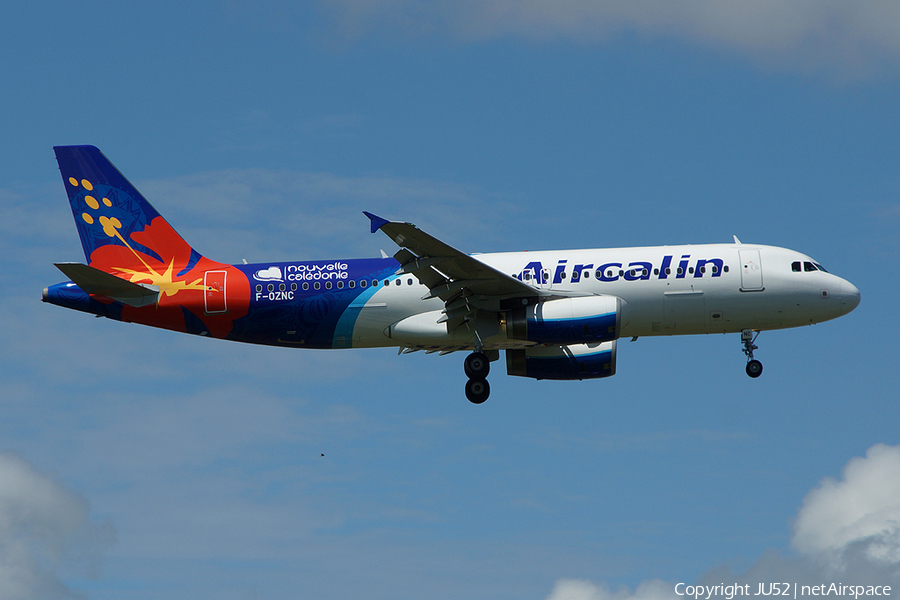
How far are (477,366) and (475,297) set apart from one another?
3.09 metres

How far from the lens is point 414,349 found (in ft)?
129

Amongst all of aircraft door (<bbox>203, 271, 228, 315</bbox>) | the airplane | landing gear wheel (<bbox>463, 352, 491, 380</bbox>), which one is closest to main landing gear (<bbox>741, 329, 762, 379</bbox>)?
the airplane

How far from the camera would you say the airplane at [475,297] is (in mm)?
36344

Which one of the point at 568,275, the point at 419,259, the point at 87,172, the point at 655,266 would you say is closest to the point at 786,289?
the point at 655,266

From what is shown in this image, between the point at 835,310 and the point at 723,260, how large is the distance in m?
4.57

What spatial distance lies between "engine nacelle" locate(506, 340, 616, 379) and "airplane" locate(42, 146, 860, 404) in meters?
2.19

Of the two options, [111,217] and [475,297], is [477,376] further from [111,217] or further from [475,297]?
[111,217]

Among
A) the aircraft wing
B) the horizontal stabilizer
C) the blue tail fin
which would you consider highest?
the blue tail fin

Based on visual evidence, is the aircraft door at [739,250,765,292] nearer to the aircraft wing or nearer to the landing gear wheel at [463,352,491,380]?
the aircraft wing

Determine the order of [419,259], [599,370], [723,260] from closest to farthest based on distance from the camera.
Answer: [419,259] → [723,260] → [599,370]

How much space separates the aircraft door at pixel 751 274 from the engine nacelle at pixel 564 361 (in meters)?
6.18

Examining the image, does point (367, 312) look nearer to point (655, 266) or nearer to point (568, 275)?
point (568, 275)

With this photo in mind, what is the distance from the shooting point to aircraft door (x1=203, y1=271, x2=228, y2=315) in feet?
126

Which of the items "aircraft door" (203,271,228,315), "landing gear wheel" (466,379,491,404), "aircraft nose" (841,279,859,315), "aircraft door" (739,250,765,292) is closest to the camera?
"aircraft door" (739,250,765,292)
